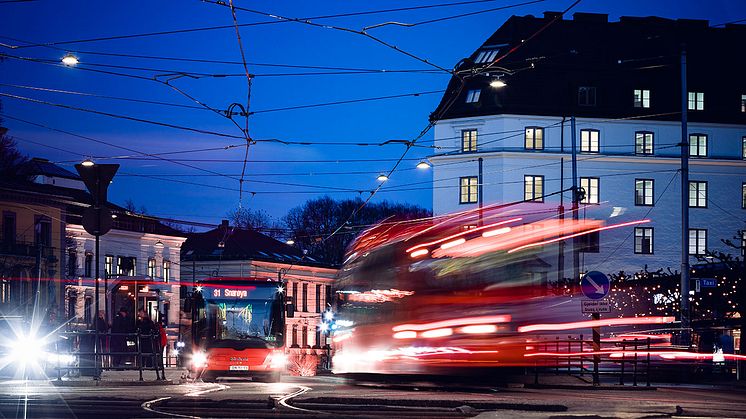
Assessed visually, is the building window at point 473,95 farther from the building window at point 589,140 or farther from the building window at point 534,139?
the building window at point 589,140

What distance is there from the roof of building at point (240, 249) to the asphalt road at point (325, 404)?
8970 cm

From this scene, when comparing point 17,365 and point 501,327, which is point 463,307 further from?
point 17,365

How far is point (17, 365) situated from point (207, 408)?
15667mm

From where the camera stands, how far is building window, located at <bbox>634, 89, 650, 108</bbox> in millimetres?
92812

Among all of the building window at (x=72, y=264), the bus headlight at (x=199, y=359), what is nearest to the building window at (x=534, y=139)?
the building window at (x=72, y=264)

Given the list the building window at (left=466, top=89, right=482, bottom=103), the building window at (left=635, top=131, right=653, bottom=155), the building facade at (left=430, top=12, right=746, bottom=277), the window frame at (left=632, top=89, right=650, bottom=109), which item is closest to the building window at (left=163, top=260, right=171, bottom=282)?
the building facade at (left=430, top=12, right=746, bottom=277)

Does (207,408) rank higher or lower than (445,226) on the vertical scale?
lower

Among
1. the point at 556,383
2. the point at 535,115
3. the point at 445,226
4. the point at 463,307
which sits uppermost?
the point at 535,115

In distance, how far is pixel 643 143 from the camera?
92.9 m

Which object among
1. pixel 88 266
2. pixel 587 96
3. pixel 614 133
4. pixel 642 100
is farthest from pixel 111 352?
pixel 642 100

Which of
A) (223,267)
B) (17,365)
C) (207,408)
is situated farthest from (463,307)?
(223,267)

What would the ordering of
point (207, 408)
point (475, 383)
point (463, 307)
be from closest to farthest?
point (207, 408) < point (463, 307) < point (475, 383)

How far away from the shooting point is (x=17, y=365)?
113 feet

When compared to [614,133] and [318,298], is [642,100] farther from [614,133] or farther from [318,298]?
[318,298]
